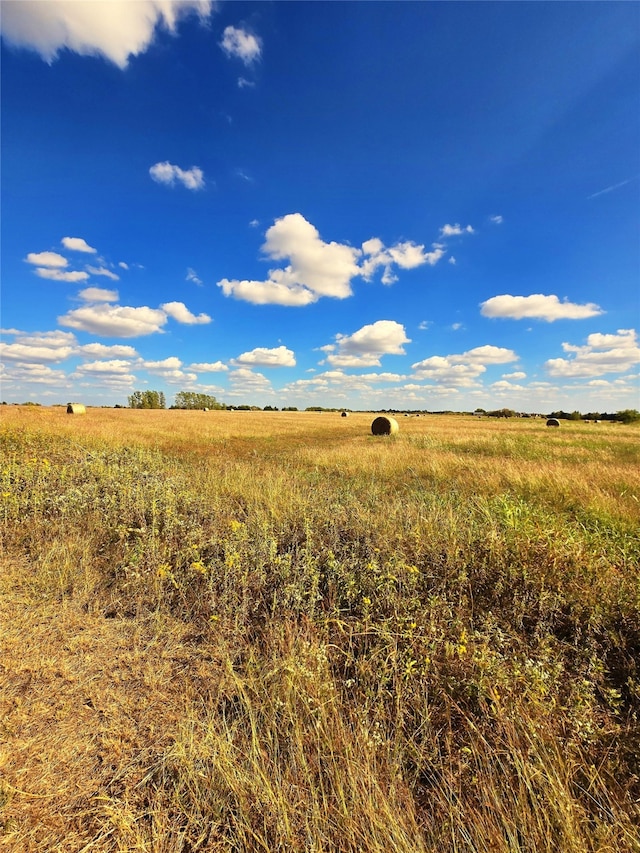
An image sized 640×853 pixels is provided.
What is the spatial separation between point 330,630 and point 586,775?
242cm

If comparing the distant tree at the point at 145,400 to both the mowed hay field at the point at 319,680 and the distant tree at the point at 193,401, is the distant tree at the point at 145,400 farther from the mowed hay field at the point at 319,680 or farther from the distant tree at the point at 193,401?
the mowed hay field at the point at 319,680

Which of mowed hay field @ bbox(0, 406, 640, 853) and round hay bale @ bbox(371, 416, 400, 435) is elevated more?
round hay bale @ bbox(371, 416, 400, 435)

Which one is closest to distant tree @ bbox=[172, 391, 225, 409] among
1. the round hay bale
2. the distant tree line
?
the distant tree line

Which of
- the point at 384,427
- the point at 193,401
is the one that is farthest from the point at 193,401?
the point at 384,427

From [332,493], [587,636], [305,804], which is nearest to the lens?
[305,804]

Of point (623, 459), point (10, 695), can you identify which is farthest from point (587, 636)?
point (623, 459)

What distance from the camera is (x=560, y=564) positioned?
4801 millimetres

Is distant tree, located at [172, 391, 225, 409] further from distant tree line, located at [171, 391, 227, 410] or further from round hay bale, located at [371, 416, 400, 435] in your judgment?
round hay bale, located at [371, 416, 400, 435]

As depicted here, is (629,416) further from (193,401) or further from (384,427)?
(193,401)

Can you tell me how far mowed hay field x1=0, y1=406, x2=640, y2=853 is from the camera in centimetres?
229

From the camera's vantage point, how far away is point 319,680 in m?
3.27

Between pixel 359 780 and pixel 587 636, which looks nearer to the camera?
pixel 359 780

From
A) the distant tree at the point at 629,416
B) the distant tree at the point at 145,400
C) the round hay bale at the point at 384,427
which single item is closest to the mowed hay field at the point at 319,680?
the round hay bale at the point at 384,427

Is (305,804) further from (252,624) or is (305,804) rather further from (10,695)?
(10,695)
